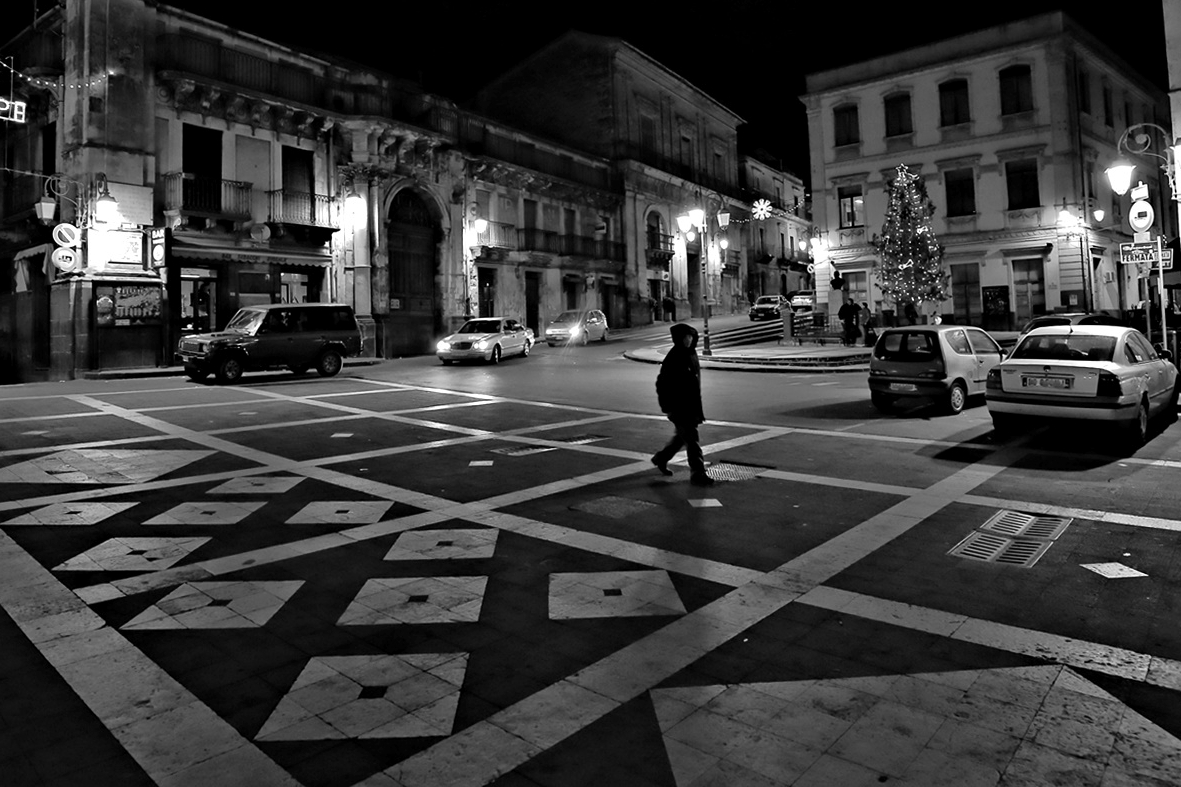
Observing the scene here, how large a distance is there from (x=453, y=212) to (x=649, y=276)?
1606 cm

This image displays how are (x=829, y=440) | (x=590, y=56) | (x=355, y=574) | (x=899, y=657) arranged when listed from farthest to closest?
1. (x=590, y=56)
2. (x=829, y=440)
3. (x=355, y=574)
4. (x=899, y=657)

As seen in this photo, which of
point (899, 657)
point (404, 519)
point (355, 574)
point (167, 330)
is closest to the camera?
point (899, 657)

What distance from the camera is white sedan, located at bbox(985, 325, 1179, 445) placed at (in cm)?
947

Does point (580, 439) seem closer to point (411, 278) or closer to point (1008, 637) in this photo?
point (1008, 637)

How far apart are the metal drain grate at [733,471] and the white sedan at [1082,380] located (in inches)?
152

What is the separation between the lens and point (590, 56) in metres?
45.5

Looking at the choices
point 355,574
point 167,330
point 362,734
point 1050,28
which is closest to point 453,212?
point 167,330

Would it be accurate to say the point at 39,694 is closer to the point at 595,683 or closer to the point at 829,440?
the point at 595,683

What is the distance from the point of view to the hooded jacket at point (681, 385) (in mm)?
8344

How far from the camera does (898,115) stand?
3588cm

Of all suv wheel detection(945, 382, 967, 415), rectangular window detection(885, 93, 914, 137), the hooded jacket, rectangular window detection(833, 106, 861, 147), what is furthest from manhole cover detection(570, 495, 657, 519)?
rectangular window detection(833, 106, 861, 147)

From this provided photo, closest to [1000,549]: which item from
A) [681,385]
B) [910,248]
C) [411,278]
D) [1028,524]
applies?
[1028,524]

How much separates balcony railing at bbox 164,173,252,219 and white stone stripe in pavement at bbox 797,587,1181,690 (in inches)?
1017

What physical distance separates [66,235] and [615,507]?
2303 centimetres
